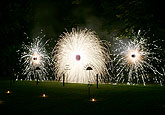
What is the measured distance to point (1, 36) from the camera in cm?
3594

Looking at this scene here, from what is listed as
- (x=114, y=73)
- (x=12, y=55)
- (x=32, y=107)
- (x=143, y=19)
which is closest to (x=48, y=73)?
(x=12, y=55)

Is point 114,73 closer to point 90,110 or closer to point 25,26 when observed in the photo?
point 25,26

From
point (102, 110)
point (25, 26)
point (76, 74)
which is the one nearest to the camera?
point (102, 110)

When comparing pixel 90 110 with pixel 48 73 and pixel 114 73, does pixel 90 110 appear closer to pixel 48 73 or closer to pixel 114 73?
pixel 114 73

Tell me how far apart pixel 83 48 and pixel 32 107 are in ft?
54.9

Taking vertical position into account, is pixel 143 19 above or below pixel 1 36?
below

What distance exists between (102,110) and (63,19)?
33339mm

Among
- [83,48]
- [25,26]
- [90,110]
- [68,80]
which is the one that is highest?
[25,26]

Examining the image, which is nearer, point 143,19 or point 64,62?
point 143,19

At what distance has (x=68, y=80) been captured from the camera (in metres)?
29.7

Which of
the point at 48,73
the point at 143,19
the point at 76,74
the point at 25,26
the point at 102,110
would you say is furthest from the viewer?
the point at 25,26

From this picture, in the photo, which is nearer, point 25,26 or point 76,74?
point 76,74

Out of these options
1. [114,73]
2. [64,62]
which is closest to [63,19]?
[114,73]

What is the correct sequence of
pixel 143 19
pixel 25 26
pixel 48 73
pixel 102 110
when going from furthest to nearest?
pixel 25 26 → pixel 48 73 → pixel 143 19 → pixel 102 110
